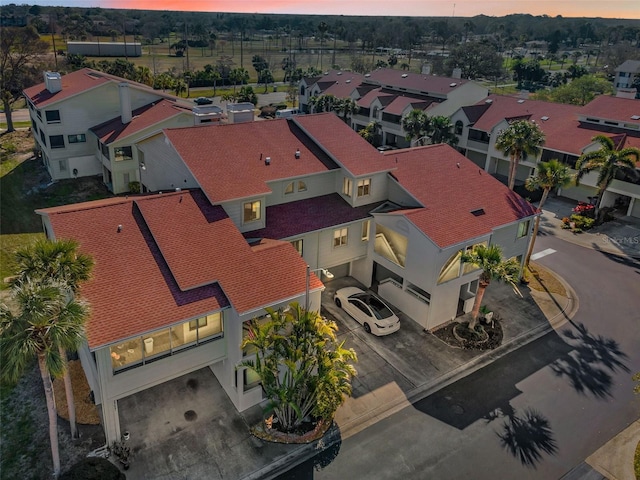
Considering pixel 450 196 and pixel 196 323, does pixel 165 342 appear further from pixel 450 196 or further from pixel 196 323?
pixel 450 196

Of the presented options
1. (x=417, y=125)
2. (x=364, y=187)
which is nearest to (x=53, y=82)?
(x=364, y=187)

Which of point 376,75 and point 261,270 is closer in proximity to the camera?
point 261,270

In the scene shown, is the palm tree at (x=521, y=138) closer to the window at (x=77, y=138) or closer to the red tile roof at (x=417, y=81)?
the red tile roof at (x=417, y=81)

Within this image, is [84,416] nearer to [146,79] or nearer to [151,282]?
[151,282]

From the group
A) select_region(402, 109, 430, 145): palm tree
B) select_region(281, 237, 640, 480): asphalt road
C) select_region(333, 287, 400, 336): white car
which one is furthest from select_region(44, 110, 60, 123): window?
select_region(281, 237, 640, 480): asphalt road

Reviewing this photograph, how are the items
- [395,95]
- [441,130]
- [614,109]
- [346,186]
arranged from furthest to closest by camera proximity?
[395,95] < [441,130] < [614,109] < [346,186]

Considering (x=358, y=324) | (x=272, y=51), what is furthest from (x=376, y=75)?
(x=272, y=51)

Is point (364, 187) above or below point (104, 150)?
above

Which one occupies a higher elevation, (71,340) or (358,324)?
(71,340)

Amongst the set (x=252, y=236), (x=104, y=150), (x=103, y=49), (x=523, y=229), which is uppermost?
(x=103, y=49)
